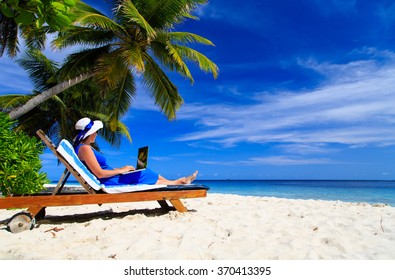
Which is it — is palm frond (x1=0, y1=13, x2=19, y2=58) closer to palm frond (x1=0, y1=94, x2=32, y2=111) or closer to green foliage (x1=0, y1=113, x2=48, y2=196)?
palm frond (x1=0, y1=94, x2=32, y2=111)

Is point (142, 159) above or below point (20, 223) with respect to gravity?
above

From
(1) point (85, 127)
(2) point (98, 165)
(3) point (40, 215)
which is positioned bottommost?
(3) point (40, 215)

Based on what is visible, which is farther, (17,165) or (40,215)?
(40,215)

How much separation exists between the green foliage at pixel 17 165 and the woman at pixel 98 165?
62cm

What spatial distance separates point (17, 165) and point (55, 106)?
44.4ft

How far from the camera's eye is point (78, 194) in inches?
168

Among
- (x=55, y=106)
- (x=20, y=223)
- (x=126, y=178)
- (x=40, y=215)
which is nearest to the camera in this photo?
(x=20, y=223)

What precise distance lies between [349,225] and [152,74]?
8459 millimetres

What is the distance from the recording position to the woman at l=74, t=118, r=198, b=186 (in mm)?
4496

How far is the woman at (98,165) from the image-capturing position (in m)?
4.50

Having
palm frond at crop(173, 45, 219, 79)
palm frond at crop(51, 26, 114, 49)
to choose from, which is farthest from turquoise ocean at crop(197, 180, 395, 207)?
palm frond at crop(51, 26, 114, 49)

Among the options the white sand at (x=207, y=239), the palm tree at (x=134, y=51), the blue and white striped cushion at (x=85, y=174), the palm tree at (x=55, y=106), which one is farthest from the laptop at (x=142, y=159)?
the palm tree at (x=55, y=106)

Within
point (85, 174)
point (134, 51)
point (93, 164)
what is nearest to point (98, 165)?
point (93, 164)

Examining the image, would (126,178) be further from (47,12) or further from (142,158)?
(47,12)
